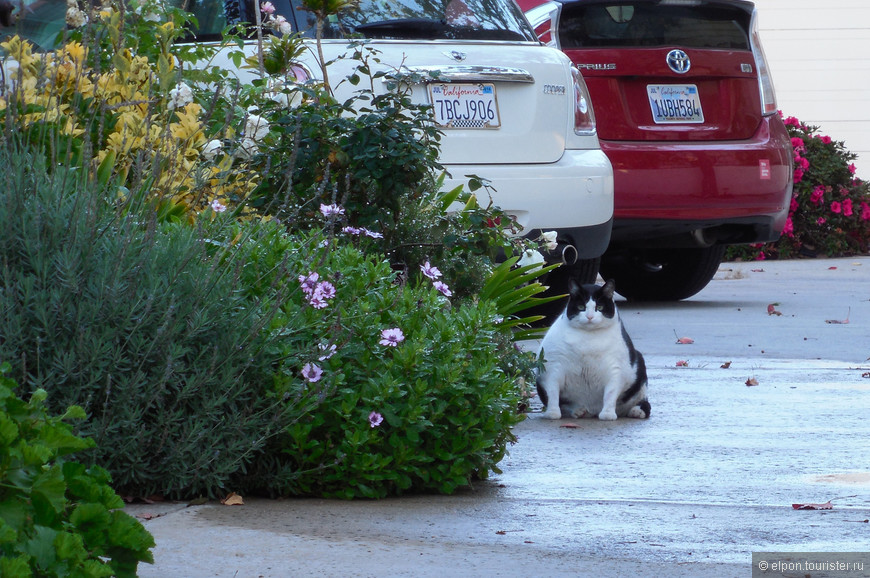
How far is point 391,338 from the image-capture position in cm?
358

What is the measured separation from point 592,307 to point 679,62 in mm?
3198

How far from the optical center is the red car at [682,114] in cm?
784

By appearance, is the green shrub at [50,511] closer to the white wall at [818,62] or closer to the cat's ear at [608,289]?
the cat's ear at [608,289]

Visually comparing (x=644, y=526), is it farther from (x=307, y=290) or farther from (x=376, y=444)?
(x=307, y=290)

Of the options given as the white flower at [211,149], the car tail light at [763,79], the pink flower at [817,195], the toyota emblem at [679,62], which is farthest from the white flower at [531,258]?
the pink flower at [817,195]

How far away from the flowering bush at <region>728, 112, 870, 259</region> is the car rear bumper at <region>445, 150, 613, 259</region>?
7.16 meters

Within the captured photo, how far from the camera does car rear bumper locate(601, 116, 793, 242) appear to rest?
25.6ft

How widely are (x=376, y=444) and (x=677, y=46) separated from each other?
517cm

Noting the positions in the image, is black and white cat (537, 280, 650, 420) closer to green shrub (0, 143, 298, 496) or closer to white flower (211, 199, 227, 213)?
white flower (211, 199, 227, 213)

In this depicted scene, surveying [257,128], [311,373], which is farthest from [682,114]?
[311,373]

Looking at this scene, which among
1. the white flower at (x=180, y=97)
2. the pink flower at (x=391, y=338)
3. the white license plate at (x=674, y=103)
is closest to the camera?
the pink flower at (x=391, y=338)

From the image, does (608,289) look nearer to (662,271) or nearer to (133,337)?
(133,337)

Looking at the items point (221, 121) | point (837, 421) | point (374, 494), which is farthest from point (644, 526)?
point (221, 121)

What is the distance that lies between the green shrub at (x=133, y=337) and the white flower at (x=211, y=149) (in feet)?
3.66
